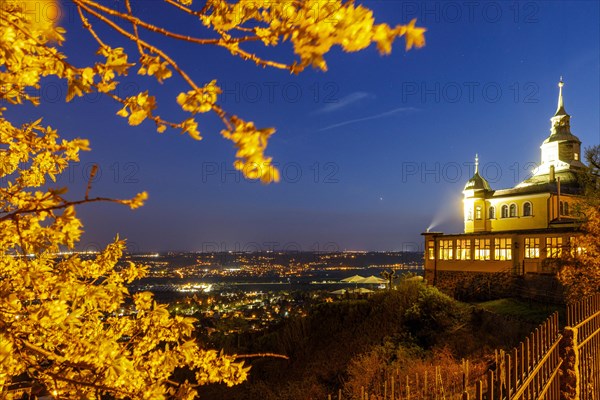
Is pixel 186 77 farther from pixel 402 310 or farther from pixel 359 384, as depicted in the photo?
pixel 402 310

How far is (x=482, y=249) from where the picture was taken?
90.6 ft

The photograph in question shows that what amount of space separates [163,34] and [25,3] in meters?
0.78

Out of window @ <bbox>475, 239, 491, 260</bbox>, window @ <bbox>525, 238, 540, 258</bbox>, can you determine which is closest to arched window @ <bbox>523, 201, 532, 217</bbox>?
window @ <bbox>475, 239, 491, 260</bbox>

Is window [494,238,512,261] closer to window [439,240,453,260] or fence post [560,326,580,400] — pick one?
window [439,240,453,260]

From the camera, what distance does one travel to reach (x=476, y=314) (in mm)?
A: 20000

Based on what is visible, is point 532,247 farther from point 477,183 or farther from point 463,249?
point 477,183

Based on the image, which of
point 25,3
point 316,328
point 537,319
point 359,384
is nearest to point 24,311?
point 25,3

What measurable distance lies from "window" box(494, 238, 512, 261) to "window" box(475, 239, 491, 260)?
502 mm

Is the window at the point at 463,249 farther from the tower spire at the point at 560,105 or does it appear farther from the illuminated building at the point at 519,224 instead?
the tower spire at the point at 560,105

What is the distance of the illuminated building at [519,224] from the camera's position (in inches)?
965

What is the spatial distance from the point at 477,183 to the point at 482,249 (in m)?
8.60

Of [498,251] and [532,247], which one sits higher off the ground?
[532,247]

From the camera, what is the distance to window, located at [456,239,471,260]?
2829 centimetres

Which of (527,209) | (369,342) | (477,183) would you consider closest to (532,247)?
(527,209)
